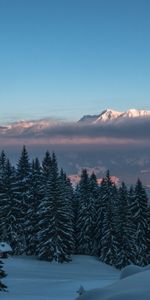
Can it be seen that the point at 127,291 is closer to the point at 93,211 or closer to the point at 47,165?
the point at 47,165

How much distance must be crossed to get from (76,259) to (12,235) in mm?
9113

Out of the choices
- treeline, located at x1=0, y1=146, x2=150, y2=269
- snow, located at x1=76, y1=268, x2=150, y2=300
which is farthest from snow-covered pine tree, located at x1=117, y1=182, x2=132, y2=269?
snow, located at x1=76, y1=268, x2=150, y2=300

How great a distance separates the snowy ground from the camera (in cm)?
2847

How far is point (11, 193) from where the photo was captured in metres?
62.1

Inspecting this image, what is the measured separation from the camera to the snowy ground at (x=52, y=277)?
28472 mm

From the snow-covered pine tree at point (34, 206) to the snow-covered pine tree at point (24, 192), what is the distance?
Result: 44 cm

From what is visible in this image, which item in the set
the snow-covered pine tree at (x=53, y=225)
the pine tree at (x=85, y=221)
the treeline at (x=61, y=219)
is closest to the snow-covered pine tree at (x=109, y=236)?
the treeline at (x=61, y=219)

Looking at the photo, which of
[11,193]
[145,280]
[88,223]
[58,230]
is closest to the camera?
[145,280]

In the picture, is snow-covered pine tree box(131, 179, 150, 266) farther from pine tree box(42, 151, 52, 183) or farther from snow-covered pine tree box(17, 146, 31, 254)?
snow-covered pine tree box(17, 146, 31, 254)

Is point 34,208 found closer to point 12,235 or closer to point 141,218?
point 12,235

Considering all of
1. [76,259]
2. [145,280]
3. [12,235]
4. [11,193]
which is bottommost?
[76,259]

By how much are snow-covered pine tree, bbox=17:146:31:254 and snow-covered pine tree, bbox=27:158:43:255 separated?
44 centimetres

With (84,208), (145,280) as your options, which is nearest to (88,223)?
(84,208)

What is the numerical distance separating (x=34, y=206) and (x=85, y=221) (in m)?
9.27
